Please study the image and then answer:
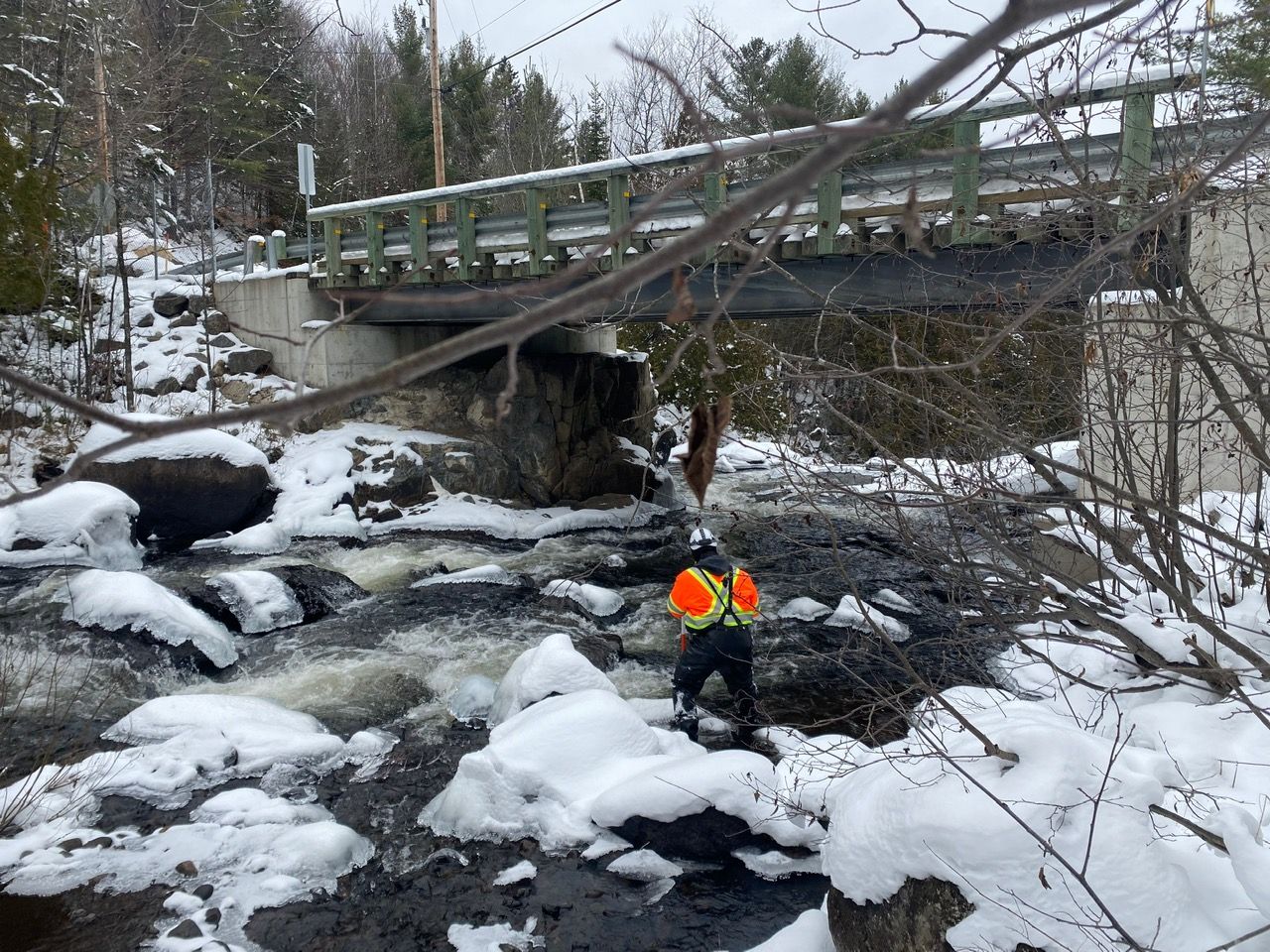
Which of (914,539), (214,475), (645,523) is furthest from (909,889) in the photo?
(645,523)

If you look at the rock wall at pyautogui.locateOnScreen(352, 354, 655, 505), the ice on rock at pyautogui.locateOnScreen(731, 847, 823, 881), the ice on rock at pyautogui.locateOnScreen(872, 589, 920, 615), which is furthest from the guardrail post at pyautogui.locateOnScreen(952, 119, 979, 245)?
the rock wall at pyautogui.locateOnScreen(352, 354, 655, 505)

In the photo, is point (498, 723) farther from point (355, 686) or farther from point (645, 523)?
point (645, 523)

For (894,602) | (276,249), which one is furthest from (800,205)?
(276,249)

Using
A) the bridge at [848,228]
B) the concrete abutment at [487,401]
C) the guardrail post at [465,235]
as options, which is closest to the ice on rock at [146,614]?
the bridge at [848,228]

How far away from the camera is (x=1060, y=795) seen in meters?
3.72

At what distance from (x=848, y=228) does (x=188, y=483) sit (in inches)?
364

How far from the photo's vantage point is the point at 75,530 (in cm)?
1120

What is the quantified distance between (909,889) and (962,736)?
87cm

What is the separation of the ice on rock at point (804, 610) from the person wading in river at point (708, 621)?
313 cm

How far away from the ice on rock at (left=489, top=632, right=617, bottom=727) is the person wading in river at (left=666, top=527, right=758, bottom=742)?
0.64m

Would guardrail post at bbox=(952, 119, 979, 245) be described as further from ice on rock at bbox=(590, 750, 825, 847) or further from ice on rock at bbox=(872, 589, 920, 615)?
ice on rock at bbox=(590, 750, 825, 847)

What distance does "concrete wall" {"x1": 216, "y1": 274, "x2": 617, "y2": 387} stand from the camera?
56.6 feet

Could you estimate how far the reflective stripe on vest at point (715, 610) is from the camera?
7.34m

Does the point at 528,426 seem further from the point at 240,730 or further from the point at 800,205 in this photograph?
the point at 240,730
